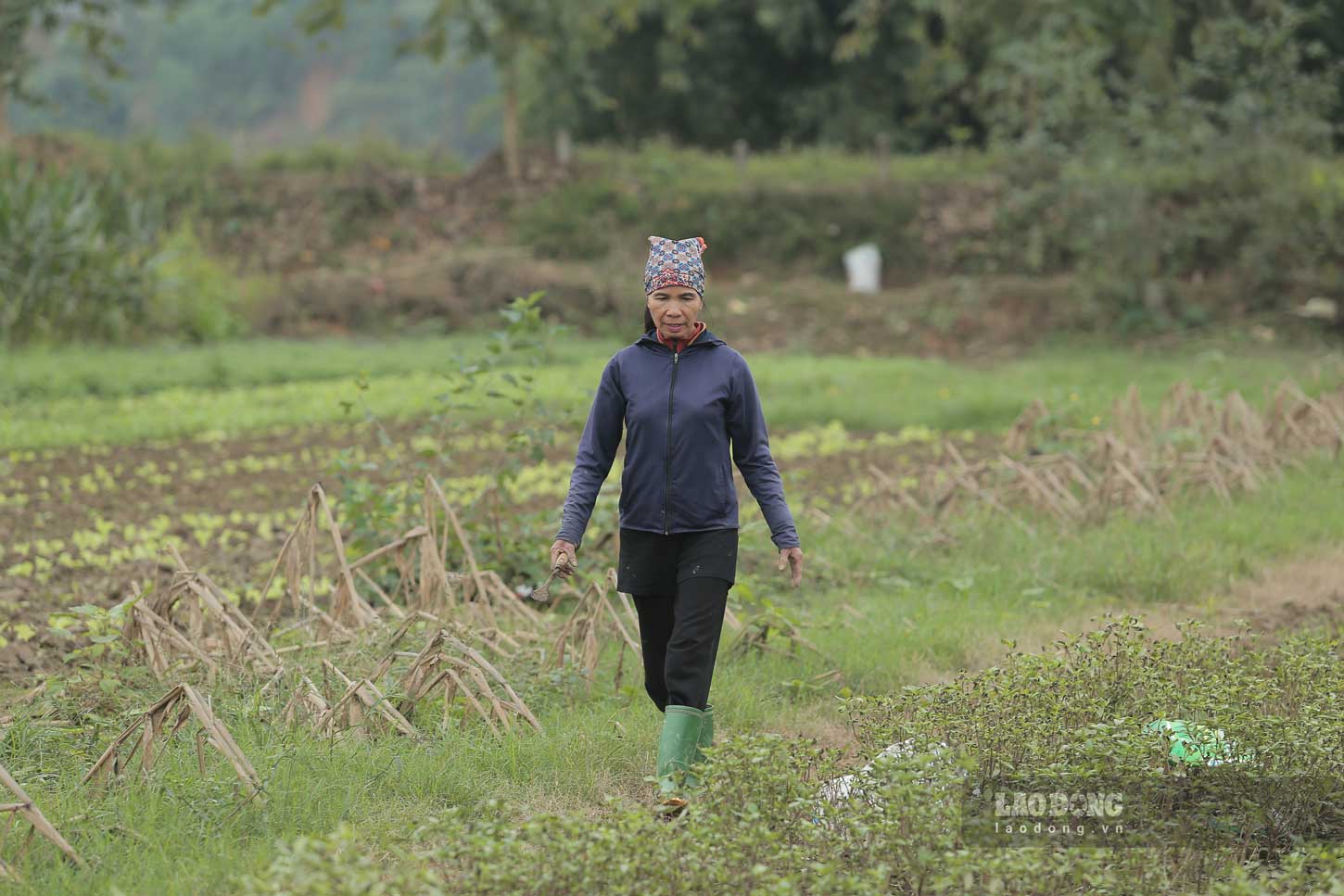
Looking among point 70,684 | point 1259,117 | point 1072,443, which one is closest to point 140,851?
point 70,684

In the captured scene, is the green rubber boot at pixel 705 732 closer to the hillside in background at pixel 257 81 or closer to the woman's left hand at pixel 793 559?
the woman's left hand at pixel 793 559

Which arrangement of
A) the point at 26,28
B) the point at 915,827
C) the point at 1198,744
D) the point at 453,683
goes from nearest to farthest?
the point at 915,827 → the point at 1198,744 → the point at 453,683 → the point at 26,28

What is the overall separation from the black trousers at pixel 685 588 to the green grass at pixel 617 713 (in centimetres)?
45

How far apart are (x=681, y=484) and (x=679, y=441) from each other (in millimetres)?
138

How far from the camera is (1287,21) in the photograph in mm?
19062

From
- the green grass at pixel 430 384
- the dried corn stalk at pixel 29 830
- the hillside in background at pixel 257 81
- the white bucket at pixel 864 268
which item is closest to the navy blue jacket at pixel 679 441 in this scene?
the dried corn stalk at pixel 29 830

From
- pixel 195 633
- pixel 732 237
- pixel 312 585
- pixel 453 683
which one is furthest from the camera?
pixel 732 237

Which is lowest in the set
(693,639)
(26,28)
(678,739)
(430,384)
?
(430,384)

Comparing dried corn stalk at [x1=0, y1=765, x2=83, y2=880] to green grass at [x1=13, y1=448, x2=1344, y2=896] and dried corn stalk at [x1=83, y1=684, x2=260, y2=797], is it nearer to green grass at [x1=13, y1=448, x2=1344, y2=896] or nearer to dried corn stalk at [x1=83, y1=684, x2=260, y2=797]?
green grass at [x1=13, y1=448, x2=1344, y2=896]

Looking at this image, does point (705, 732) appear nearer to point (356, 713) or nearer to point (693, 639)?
point (693, 639)

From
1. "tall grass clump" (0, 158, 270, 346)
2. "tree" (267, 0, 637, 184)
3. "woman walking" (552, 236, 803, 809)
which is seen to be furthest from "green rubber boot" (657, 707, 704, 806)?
"tree" (267, 0, 637, 184)

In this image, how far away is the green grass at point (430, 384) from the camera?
13.3 m

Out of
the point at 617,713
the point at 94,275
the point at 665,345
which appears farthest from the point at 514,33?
the point at 665,345

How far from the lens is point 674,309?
15.4ft
